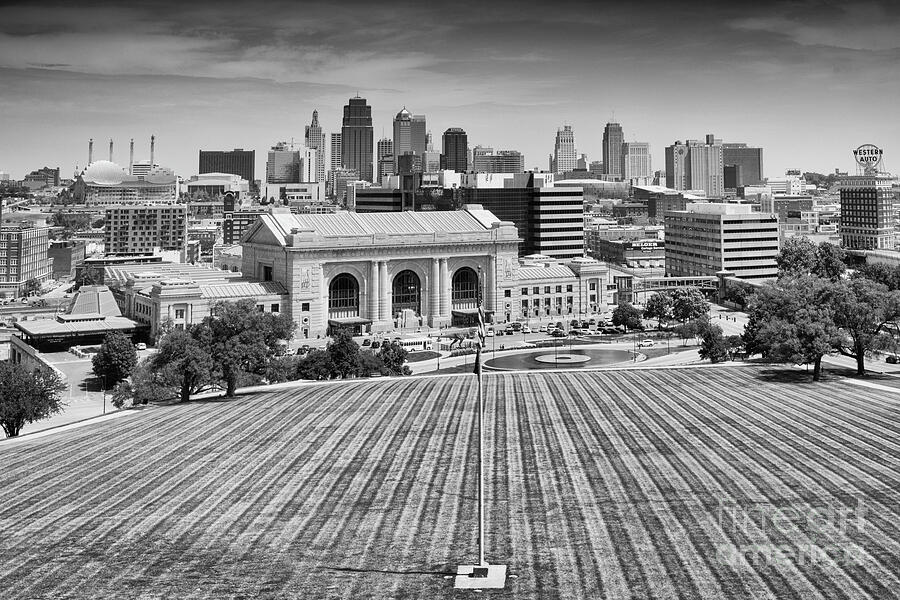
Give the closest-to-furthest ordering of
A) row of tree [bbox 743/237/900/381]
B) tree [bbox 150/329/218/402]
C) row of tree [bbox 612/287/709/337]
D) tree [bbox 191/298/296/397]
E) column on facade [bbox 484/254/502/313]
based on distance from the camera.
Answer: tree [bbox 150/329/218/402], tree [bbox 191/298/296/397], row of tree [bbox 743/237/900/381], row of tree [bbox 612/287/709/337], column on facade [bbox 484/254/502/313]

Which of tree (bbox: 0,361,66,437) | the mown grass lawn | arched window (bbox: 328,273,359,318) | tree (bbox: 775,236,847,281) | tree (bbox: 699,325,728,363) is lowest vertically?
the mown grass lawn

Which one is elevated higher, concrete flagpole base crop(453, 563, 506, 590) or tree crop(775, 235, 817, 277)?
tree crop(775, 235, 817, 277)

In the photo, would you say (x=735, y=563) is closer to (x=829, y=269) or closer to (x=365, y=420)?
(x=365, y=420)

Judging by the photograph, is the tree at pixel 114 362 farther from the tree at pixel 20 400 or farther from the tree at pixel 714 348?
the tree at pixel 714 348

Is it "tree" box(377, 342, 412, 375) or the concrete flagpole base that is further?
"tree" box(377, 342, 412, 375)

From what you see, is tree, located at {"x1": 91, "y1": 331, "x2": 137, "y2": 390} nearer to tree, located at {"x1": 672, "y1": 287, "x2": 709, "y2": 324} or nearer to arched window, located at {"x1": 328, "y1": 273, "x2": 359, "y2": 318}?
arched window, located at {"x1": 328, "y1": 273, "x2": 359, "y2": 318}

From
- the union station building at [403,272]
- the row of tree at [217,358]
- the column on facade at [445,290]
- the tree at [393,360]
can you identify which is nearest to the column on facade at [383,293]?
the union station building at [403,272]

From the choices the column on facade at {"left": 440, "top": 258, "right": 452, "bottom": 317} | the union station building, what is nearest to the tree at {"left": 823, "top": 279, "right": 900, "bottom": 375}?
the union station building

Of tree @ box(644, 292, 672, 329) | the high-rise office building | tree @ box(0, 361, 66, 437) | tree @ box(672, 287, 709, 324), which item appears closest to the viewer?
tree @ box(0, 361, 66, 437)
